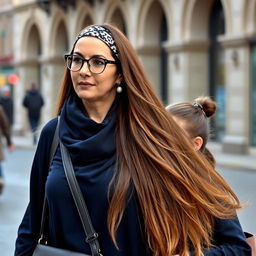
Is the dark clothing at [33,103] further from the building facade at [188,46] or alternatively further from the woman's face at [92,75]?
the woman's face at [92,75]

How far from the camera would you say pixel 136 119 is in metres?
2.52

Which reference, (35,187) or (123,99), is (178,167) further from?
(35,187)

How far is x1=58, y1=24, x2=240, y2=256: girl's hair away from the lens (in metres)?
2.40

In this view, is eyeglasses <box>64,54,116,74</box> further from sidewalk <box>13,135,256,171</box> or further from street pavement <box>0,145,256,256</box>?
sidewalk <box>13,135,256,171</box>

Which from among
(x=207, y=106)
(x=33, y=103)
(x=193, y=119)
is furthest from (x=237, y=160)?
(x=193, y=119)

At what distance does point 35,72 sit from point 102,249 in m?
29.8

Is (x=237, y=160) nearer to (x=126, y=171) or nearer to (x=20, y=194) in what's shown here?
(x=20, y=194)

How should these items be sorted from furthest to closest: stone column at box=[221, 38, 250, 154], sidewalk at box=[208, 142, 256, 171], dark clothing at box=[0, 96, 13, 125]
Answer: dark clothing at box=[0, 96, 13, 125], stone column at box=[221, 38, 250, 154], sidewalk at box=[208, 142, 256, 171]

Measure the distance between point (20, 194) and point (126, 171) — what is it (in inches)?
364

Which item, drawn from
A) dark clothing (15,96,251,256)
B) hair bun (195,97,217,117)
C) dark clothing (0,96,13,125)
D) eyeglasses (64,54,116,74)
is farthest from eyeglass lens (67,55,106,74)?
dark clothing (0,96,13,125)

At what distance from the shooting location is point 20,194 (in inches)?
452

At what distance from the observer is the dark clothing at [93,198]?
2.41 m

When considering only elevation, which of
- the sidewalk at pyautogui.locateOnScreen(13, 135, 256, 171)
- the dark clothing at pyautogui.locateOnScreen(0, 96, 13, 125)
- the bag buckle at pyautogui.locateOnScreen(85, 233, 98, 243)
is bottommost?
the sidewalk at pyautogui.locateOnScreen(13, 135, 256, 171)

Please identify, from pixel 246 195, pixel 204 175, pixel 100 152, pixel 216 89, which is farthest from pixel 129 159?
pixel 216 89
